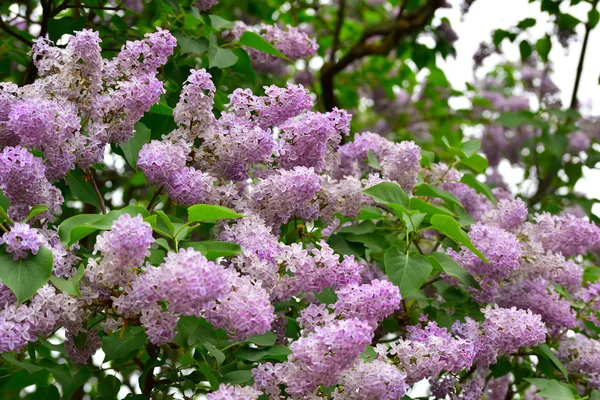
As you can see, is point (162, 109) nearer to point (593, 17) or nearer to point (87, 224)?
point (87, 224)

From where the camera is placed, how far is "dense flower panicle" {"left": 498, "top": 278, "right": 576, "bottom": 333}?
2.57 metres

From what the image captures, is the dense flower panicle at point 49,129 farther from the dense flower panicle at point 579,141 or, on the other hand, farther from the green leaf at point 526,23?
the dense flower panicle at point 579,141

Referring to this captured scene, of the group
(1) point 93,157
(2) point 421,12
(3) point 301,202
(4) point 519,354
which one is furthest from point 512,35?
(1) point 93,157

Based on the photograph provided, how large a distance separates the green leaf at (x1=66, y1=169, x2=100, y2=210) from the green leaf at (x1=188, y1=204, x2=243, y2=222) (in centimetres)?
48

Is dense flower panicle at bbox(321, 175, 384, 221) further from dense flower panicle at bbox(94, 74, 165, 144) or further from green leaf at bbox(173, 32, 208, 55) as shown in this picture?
green leaf at bbox(173, 32, 208, 55)

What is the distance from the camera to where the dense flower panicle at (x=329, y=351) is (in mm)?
1688

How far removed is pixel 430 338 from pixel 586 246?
1.01 metres

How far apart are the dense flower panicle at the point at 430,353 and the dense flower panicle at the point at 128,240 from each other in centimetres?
73

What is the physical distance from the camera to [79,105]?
2.10m

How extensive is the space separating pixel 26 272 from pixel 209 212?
17.1 inches

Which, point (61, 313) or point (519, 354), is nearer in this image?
point (61, 313)

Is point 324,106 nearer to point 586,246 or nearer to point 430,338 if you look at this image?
point 586,246

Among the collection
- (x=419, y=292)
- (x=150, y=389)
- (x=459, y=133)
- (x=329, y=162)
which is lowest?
(x=459, y=133)

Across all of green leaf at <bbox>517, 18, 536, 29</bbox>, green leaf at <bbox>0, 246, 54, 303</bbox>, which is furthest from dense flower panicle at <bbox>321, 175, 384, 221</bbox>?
green leaf at <bbox>517, 18, 536, 29</bbox>
